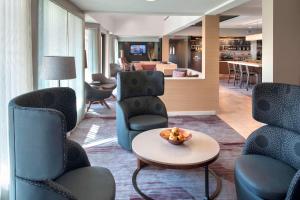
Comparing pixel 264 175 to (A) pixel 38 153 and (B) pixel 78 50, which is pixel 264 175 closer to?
(A) pixel 38 153

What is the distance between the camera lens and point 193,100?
6551 millimetres

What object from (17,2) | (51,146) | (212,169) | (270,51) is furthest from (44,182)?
(270,51)

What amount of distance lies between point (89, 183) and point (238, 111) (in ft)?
18.1

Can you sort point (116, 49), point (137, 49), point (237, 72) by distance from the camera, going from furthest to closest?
point (137, 49) → point (116, 49) → point (237, 72)

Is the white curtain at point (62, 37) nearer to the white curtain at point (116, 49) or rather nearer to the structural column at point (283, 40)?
the structural column at point (283, 40)

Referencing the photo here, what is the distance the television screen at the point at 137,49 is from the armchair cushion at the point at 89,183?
639 inches

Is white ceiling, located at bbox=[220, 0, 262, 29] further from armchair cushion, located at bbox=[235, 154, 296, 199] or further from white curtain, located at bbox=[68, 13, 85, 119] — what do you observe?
armchair cushion, located at bbox=[235, 154, 296, 199]

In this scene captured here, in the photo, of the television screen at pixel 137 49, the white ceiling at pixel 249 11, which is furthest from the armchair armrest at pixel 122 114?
the television screen at pixel 137 49

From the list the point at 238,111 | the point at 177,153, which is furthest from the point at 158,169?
the point at 238,111

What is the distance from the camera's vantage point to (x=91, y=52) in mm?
8875

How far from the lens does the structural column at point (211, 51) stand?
20.9 feet

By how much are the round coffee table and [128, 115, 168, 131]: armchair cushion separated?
22.4 inches

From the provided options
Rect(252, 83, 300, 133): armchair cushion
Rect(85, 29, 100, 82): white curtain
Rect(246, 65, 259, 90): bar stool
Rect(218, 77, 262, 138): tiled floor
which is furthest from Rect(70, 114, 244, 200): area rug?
Rect(246, 65, 259, 90): bar stool

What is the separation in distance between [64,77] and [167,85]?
351 cm
